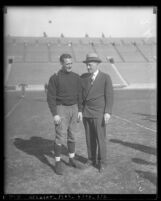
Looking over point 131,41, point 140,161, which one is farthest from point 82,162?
point 131,41

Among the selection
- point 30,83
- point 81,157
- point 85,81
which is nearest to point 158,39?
point 85,81

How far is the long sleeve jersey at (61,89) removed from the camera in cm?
493

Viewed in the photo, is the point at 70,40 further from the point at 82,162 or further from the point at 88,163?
the point at 88,163

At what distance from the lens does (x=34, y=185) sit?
14.1 feet

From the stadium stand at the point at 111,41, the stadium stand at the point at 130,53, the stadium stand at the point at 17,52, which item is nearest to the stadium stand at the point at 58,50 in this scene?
the stadium stand at the point at 17,52

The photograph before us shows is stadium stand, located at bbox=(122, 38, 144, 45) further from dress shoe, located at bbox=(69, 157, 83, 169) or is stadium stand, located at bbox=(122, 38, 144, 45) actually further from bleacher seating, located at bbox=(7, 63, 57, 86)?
dress shoe, located at bbox=(69, 157, 83, 169)

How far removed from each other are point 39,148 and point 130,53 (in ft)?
148

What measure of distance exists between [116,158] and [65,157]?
1.18m

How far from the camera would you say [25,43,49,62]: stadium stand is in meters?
43.5

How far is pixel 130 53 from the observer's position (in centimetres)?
4912

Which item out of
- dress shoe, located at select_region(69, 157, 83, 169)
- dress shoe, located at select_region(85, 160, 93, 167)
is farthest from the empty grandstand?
dress shoe, located at select_region(69, 157, 83, 169)

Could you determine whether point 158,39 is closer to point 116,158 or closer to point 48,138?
point 116,158

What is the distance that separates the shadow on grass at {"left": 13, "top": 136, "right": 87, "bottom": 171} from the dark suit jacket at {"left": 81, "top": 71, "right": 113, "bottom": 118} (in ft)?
4.07

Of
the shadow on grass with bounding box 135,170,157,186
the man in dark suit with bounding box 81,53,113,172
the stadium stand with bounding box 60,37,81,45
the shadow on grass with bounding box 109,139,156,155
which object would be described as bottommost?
the shadow on grass with bounding box 135,170,157,186
